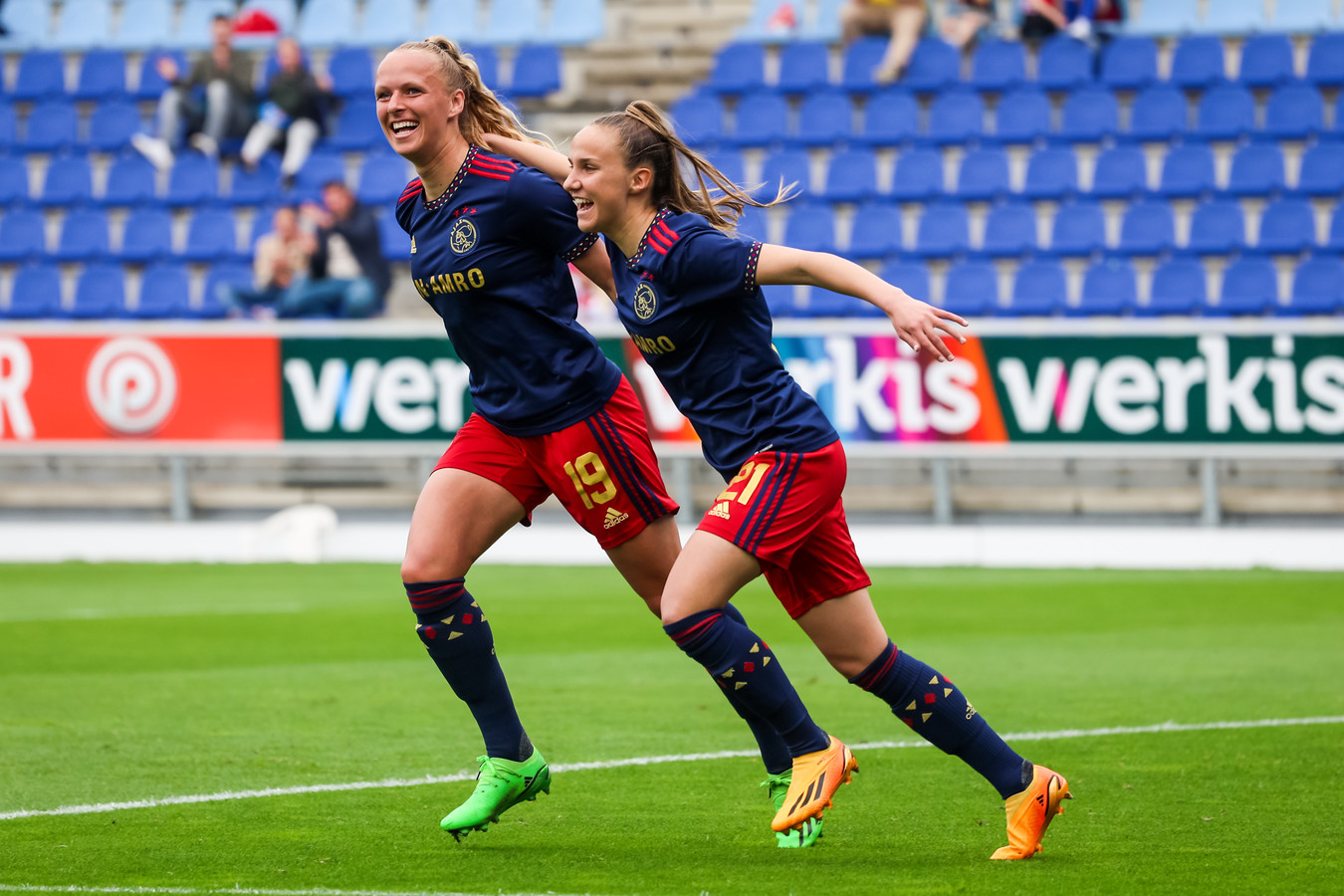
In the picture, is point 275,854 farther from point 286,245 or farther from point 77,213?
point 77,213

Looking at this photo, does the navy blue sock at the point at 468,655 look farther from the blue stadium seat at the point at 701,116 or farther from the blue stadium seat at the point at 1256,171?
the blue stadium seat at the point at 701,116

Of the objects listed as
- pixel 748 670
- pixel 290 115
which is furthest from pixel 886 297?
pixel 290 115

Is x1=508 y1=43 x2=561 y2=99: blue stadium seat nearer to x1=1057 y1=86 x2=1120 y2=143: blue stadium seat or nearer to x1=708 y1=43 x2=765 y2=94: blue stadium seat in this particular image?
x1=708 y1=43 x2=765 y2=94: blue stadium seat

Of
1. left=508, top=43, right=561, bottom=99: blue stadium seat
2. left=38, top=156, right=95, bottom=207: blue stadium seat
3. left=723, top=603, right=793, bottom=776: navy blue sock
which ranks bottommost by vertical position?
left=38, top=156, right=95, bottom=207: blue stadium seat

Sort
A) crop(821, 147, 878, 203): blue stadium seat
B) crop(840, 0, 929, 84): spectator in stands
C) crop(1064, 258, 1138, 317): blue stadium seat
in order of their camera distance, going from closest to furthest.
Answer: crop(1064, 258, 1138, 317): blue stadium seat → crop(821, 147, 878, 203): blue stadium seat → crop(840, 0, 929, 84): spectator in stands

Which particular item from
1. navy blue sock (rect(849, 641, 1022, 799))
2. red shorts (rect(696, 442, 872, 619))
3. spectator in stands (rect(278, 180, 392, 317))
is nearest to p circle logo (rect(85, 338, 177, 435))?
spectator in stands (rect(278, 180, 392, 317))

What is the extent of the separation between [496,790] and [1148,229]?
43.2 ft

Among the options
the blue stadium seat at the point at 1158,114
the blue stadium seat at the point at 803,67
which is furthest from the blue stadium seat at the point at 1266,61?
the blue stadium seat at the point at 803,67

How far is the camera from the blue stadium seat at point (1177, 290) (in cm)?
1555

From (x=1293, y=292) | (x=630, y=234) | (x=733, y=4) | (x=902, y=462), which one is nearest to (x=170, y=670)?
(x=630, y=234)

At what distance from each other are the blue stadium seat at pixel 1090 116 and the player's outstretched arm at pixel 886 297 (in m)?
14.0

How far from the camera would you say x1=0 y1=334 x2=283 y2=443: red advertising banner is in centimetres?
1398

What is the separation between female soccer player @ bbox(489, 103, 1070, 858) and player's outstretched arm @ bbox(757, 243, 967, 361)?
136mm

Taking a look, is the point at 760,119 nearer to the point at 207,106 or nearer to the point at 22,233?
the point at 207,106
